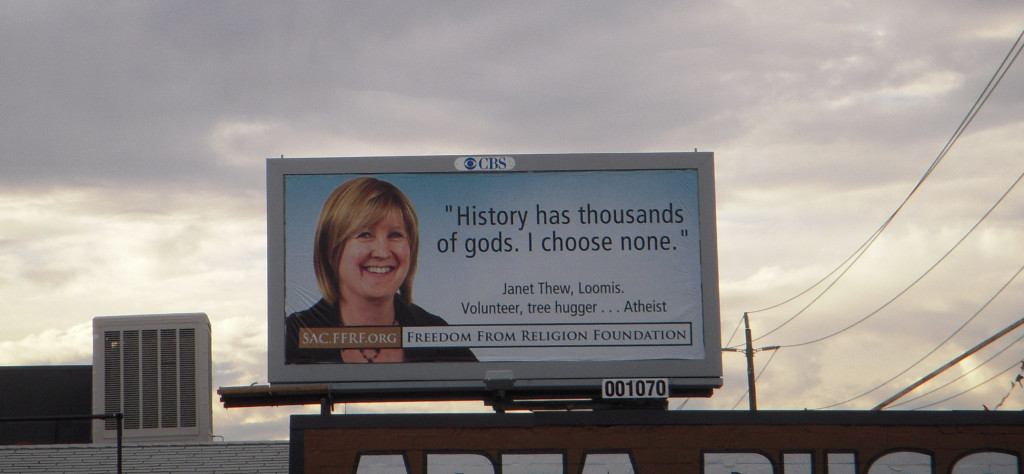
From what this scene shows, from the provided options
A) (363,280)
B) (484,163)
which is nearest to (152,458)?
(363,280)

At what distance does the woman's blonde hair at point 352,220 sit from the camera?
53.3 ft

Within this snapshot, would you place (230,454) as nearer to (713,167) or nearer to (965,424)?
(713,167)

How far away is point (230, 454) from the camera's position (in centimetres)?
1639

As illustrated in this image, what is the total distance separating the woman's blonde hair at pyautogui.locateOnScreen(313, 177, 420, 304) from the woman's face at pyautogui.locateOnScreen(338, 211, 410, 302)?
0.06m

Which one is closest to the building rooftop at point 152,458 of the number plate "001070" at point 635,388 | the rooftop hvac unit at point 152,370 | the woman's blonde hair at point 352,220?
the rooftop hvac unit at point 152,370

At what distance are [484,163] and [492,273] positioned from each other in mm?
1425

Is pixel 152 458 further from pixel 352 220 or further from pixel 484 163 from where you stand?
pixel 484 163

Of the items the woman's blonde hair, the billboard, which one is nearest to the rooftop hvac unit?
the billboard

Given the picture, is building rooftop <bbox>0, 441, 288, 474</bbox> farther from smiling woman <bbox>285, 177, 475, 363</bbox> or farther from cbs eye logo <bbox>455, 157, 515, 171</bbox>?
cbs eye logo <bbox>455, 157, 515, 171</bbox>

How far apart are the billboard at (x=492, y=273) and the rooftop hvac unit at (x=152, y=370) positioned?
234 centimetres

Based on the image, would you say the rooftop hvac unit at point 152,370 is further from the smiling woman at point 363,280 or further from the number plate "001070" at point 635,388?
the number plate "001070" at point 635,388

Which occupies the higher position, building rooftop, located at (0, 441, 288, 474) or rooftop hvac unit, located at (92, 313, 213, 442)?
rooftop hvac unit, located at (92, 313, 213, 442)

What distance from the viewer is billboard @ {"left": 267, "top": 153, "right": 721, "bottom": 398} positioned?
16.0 metres

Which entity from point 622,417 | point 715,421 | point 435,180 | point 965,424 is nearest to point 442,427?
point 622,417
